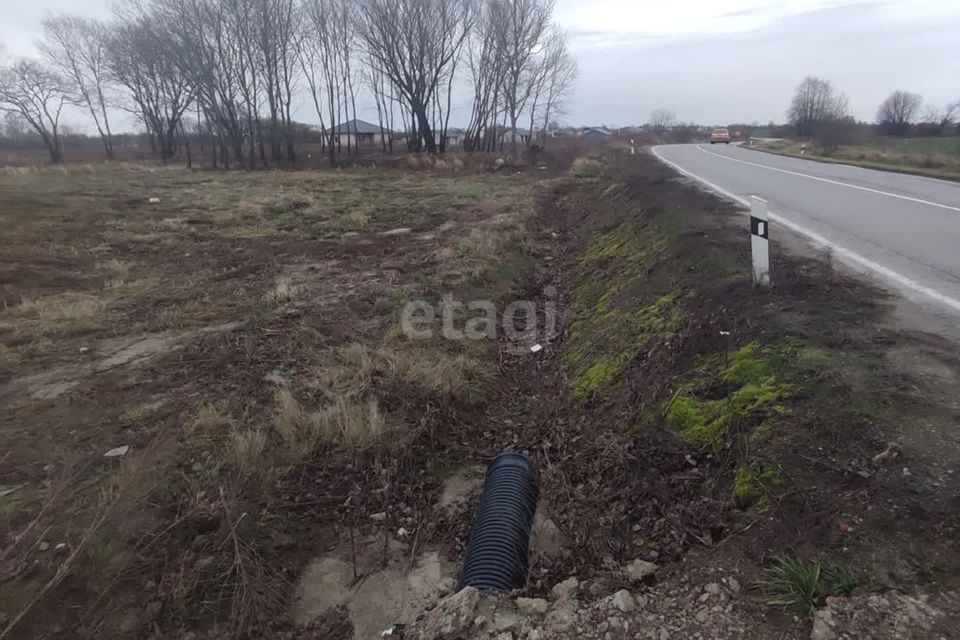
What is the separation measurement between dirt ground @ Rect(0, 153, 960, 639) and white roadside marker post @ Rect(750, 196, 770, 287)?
17 cm

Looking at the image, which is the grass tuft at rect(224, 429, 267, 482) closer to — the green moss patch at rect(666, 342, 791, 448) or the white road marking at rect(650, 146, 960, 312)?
the green moss patch at rect(666, 342, 791, 448)

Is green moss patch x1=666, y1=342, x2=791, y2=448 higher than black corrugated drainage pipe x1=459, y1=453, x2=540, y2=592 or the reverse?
higher

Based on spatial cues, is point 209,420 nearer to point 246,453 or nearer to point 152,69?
point 246,453

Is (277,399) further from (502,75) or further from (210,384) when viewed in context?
(502,75)

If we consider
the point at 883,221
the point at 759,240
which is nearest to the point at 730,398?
the point at 759,240

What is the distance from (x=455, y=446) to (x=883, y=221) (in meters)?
7.15

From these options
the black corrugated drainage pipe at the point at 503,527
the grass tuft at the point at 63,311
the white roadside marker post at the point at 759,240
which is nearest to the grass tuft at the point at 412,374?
the black corrugated drainage pipe at the point at 503,527

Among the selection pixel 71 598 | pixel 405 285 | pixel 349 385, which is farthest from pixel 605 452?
pixel 405 285

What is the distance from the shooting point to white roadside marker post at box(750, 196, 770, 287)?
5.05 meters

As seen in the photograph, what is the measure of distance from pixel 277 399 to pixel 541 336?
351 centimetres

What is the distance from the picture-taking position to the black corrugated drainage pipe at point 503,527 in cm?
325

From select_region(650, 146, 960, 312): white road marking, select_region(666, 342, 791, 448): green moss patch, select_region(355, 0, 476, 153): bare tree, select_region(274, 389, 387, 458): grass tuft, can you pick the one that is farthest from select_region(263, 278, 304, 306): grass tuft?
select_region(355, 0, 476, 153): bare tree

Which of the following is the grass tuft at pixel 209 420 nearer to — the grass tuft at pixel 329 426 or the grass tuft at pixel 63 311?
the grass tuft at pixel 329 426

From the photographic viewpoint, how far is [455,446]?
16.1ft
